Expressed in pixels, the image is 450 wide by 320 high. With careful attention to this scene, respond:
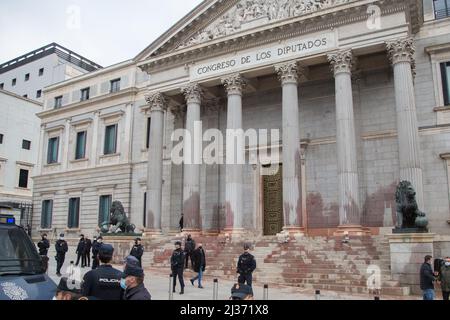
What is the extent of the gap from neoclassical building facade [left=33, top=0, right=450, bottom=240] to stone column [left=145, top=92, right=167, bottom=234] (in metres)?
0.06

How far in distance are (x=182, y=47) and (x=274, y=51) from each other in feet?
20.1

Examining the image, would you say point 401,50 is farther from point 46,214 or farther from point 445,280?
point 46,214

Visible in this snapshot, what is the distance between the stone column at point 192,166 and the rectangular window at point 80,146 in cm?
1406

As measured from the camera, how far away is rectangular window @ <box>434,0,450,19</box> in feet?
78.4

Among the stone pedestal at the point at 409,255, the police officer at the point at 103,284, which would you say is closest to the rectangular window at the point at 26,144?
the stone pedestal at the point at 409,255

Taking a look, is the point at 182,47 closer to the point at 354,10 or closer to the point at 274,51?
the point at 274,51

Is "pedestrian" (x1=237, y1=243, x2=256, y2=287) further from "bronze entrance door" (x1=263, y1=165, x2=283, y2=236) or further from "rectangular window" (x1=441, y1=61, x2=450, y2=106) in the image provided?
"rectangular window" (x1=441, y1=61, x2=450, y2=106)

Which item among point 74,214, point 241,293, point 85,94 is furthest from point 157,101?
point 241,293

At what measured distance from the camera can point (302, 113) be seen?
2731 cm

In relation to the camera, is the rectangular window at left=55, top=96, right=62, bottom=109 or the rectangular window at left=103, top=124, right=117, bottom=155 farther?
the rectangular window at left=55, top=96, right=62, bottom=109

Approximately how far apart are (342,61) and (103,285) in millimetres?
19643

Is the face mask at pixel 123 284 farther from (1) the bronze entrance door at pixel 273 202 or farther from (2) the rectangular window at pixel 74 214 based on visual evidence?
(2) the rectangular window at pixel 74 214

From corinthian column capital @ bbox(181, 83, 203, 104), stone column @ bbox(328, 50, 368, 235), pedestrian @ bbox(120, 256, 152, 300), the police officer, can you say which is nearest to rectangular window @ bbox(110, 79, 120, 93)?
corinthian column capital @ bbox(181, 83, 203, 104)
